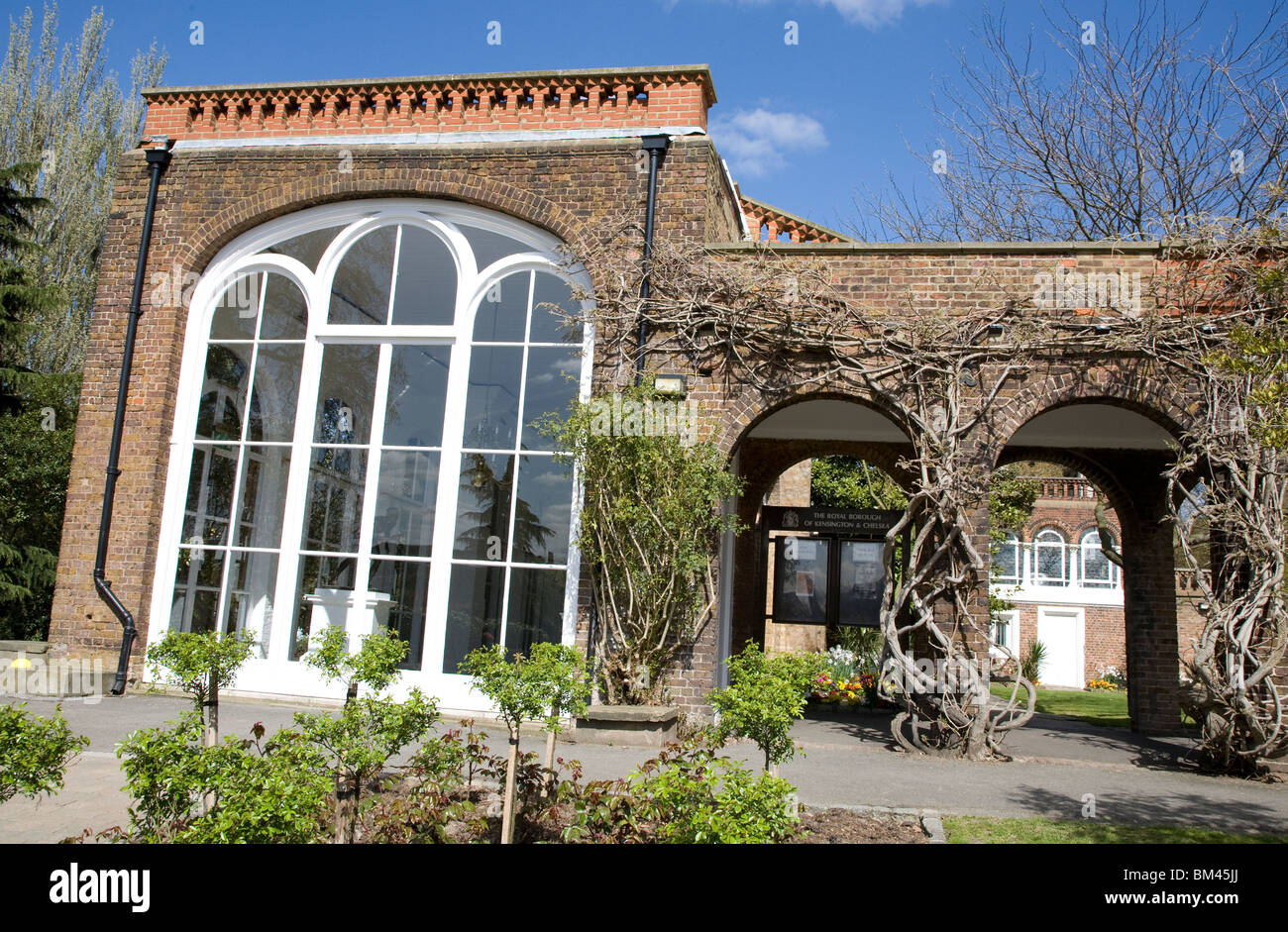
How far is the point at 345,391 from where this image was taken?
30.1ft

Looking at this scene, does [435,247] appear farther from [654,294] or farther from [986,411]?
[986,411]

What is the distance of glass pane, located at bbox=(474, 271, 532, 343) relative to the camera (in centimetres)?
891

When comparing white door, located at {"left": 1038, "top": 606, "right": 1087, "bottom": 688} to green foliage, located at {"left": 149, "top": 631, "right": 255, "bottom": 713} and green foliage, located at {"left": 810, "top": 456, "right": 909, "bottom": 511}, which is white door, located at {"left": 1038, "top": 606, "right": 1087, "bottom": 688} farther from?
green foliage, located at {"left": 149, "top": 631, "right": 255, "bottom": 713}

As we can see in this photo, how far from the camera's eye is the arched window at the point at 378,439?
27.9 feet

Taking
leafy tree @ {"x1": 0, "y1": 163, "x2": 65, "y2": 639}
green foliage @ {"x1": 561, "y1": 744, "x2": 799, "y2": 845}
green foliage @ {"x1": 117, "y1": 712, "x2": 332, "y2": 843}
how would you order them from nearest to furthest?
green foliage @ {"x1": 117, "y1": 712, "x2": 332, "y2": 843}, green foliage @ {"x1": 561, "y1": 744, "x2": 799, "y2": 845}, leafy tree @ {"x1": 0, "y1": 163, "x2": 65, "y2": 639}

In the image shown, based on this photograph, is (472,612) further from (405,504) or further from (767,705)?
(767,705)

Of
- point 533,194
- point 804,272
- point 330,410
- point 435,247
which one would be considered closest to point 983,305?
point 804,272

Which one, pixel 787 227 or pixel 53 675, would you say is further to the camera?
pixel 787 227

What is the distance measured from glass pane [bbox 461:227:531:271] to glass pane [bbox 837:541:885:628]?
18.9 ft

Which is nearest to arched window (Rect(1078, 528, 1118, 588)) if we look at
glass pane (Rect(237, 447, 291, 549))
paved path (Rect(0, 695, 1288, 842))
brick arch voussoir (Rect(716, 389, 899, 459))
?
paved path (Rect(0, 695, 1288, 842))

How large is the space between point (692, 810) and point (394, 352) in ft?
21.4

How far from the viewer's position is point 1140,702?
10586 millimetres

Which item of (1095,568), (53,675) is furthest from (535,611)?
(1095,568)

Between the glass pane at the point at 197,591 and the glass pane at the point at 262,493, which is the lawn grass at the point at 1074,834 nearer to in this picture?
the glass pane at the point at 262,493
